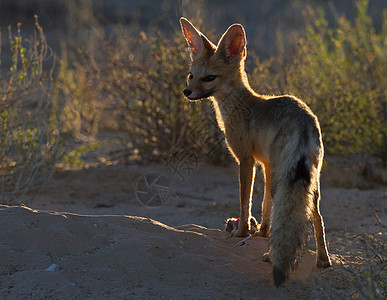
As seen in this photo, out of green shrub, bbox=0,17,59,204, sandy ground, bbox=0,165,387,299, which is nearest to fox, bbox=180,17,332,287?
sandy ground, bbox=0,165,387,299

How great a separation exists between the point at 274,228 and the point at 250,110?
4.12 ft

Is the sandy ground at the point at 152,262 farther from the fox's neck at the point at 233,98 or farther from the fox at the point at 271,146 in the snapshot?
the fox's neck at the point at 233,98

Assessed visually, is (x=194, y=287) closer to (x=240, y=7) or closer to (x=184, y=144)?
(x=184, y=144)

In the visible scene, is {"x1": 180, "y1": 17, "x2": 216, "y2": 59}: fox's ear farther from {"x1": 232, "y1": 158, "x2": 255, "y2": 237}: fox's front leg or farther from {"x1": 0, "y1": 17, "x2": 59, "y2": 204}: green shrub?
{"x1": 0, "y1": 17, "x2": 59, "y2": 204}: green shrub

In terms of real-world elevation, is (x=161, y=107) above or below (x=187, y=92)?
below

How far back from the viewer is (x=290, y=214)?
3359mm

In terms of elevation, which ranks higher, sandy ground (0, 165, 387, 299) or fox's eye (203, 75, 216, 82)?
fox's eye (203, 75, 216, 82)

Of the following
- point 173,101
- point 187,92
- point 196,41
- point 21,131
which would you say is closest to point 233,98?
point 187,92

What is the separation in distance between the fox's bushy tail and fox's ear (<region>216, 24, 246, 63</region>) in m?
1.32

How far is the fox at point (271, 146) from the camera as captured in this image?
10.9 feet

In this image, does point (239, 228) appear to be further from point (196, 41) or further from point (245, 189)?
point (196, 41)

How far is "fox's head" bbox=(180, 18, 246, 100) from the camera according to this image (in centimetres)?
443

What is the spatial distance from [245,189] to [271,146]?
0.60 meters

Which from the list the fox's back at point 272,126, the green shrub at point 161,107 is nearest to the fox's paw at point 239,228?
the fox's back at point 272,126
